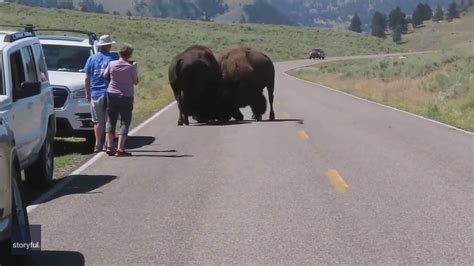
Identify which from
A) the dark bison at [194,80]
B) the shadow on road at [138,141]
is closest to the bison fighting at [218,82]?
the dark bison at [194,80]

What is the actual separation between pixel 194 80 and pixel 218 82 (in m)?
0.87

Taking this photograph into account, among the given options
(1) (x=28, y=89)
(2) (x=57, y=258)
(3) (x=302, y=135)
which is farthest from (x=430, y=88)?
(2) (x=57, y=258)

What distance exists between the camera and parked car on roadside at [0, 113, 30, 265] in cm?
565

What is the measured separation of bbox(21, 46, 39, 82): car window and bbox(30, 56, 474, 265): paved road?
1.47m

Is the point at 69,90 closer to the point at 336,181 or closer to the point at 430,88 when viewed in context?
the point at 336,181

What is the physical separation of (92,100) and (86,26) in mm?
81017

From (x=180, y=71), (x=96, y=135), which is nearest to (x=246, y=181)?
(x=96, y=135)

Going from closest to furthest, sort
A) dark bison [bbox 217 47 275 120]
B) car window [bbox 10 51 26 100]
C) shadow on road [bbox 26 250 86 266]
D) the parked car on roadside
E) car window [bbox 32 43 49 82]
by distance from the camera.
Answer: the parked car on roadside, shadow on road [bbox 26 250 86 266], car window [bbox 10 51 26 100], car window [bbox 32 43 49 82], dark bison [bbox 217 47 275 120]

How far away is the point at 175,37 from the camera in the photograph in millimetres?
100188

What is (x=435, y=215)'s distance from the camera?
28.1ft

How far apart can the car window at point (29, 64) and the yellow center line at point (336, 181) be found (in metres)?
4.04

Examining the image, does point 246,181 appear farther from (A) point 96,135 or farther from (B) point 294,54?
(B) point 294,54

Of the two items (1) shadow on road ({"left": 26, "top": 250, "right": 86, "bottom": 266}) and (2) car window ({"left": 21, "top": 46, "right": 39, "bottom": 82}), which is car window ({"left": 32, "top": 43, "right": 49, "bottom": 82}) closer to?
(2) car window ({"left": 21, "top": 46, "right": 39, "bottom": 82})

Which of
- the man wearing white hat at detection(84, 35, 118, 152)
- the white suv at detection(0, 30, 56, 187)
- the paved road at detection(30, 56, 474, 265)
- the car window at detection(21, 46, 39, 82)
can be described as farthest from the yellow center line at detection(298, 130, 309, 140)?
the car window at detection(21, 46, 39, 82)
